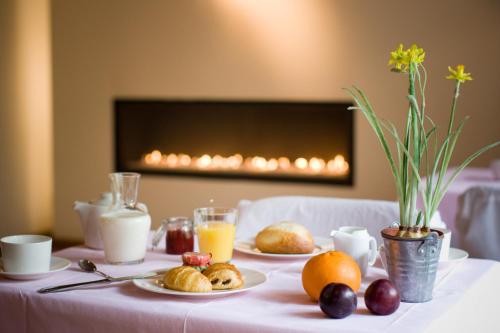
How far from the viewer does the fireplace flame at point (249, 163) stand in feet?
15.5

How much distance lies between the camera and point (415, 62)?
138 cm

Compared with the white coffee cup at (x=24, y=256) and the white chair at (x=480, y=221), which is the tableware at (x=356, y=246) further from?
the white chair at (x=480, y=221)

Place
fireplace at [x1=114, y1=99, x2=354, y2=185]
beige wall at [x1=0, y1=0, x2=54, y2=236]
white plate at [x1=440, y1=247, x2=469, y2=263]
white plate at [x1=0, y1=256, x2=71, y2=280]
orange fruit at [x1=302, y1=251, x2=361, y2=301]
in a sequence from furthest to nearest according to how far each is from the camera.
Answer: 1. beige wall at [x1=0, y1=0, x2=54, y2=236]
2. fireplace at [x1=114, y1=99, x2=354, y2=185]
3. white plate at [x1=440, y1=247, x2=469, y2=263]
4. white plate at [x1=0, y1=256, x2=71, y2=280]
5. orange fruit at [x1=302, y1=251, x2=361, y2=301]

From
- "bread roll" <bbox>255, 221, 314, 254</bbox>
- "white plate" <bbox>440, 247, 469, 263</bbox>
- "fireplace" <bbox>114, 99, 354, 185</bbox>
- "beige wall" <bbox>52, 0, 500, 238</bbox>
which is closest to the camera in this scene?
"white plate" <bbox>440, 247, 469, 263</bbox>

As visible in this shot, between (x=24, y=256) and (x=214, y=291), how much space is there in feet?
1.35

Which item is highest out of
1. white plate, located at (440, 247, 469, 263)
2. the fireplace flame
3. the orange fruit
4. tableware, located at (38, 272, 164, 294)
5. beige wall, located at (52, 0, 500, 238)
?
beige wall, located at (52, 0, 500, 238)

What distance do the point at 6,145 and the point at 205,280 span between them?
13.8ft

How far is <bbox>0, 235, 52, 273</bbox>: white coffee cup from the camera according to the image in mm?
1548

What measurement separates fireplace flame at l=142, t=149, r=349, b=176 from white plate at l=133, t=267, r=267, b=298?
10.2ft

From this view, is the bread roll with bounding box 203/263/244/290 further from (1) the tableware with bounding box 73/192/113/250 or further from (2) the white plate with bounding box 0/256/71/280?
(1) the tableware with bounding box 73/192/113/250

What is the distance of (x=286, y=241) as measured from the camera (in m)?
1.78

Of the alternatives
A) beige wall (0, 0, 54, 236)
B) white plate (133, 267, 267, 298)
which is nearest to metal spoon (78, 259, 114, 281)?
white plate (133, 267, 267, 298)

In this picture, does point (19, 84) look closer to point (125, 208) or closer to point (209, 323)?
point (125, 208)

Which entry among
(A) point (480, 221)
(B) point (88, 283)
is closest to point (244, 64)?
(A) point (480, 221)
